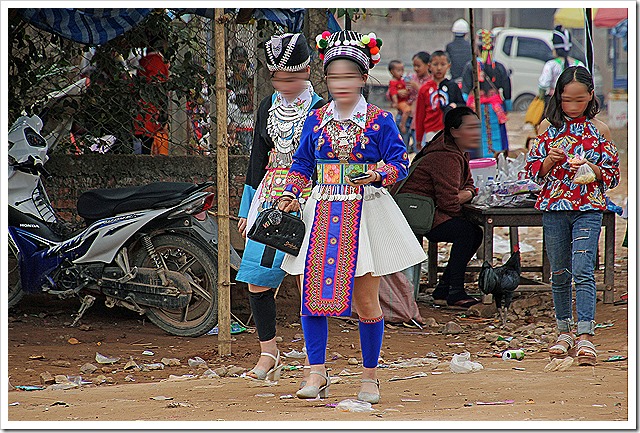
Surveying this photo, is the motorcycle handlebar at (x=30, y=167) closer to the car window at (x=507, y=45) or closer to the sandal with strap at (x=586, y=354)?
the sandal with strap at (x=586, y=354)

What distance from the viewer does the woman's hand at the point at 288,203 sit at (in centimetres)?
462

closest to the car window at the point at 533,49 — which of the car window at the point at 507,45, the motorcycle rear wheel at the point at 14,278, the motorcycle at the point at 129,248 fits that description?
the car window at the point at 507,45

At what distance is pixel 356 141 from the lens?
15.0 ft

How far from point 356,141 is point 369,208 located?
1.05ft

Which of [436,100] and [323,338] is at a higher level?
[436,100]

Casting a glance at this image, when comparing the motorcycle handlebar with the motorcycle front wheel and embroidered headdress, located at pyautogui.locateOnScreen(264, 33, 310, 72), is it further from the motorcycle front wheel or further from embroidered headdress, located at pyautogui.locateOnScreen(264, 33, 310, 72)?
embroidered headdress, located at pyautogui.locateOnScreen(264, 33, 310, 72)

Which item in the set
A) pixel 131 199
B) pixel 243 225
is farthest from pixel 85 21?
pixel 243 225

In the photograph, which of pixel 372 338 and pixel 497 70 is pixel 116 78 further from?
pixel 497 70

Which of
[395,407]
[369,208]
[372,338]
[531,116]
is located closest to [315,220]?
[369,208]

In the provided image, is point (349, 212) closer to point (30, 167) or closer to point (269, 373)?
point (269, 373)

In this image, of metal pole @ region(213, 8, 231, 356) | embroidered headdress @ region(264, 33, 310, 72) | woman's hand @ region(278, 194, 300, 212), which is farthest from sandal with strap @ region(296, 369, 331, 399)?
embroidered headdress @ region(264, 33, 310, 72)

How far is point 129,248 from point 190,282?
1.63ft

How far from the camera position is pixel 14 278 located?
23.4 feet

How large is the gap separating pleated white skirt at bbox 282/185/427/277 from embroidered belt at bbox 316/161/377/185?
10 centimetres
